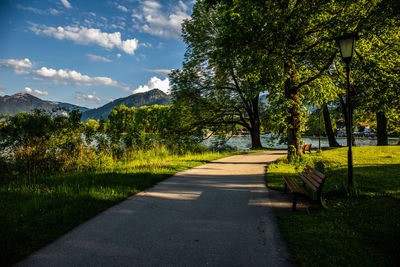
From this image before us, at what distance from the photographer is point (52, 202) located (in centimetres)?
484

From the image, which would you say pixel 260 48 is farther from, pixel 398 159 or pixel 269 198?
pixel 398 159

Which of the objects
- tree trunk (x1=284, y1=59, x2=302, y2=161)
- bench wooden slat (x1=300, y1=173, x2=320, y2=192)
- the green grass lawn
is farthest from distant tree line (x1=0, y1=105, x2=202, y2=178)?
tree trunk (x1=284, y1=59, x2=302, y2=161)

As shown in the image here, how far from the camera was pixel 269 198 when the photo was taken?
230 inches

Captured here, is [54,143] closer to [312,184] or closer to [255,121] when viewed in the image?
[312,184]

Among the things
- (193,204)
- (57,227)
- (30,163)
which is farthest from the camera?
(30,163)

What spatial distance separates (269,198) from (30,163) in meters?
8.26

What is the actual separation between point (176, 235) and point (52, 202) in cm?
313

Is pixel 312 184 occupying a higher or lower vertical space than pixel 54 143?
lower

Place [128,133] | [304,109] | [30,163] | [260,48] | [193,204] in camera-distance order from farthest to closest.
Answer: [128,133] < [304,109] < [260,48] < [30,163] < [193,204]

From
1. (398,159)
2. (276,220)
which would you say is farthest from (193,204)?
(398,159)

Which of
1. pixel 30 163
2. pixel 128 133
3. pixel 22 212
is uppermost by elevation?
pixel 128 133

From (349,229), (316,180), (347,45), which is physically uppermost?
(347,45)

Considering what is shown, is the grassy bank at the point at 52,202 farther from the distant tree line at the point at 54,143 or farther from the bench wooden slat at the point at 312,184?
the bench wooden slat at the point at 312,184

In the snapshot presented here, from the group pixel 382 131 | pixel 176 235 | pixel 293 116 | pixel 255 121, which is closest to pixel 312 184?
pixel 176 235
